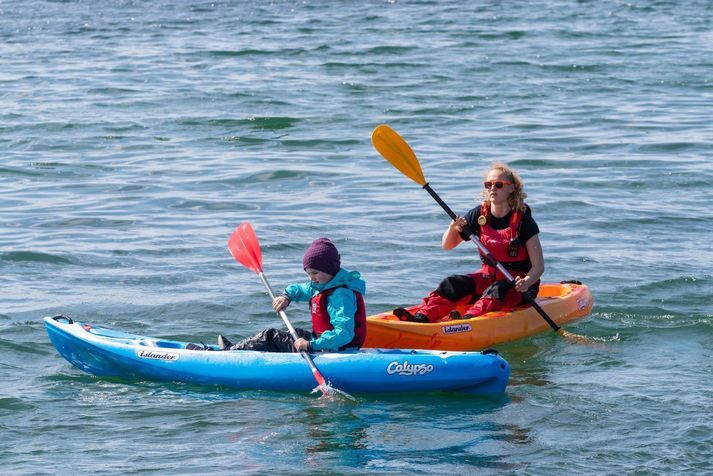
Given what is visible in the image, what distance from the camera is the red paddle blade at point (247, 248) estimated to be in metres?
8.10

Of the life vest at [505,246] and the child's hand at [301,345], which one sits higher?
the life vest at [505,246]

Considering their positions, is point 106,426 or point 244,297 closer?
point 106,426

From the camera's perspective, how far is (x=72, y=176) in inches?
548

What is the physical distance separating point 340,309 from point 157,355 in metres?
1.14

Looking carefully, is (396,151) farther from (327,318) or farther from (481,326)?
(327,318)

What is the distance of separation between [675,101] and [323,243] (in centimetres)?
1229

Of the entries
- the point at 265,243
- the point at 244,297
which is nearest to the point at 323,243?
the point at 244,297

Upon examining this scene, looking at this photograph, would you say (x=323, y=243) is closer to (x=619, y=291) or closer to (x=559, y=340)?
(x=559, y=340)

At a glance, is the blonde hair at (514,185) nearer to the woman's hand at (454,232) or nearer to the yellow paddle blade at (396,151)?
the woman's hand at (454,232)

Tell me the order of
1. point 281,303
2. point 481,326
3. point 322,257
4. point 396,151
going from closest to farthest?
point 322,257, point 281,303, point 481,326, point 396,151

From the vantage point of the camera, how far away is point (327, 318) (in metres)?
7.16

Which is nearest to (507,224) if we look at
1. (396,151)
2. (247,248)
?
(396,151)

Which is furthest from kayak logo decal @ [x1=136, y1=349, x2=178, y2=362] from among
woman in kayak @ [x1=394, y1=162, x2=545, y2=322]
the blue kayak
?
woman in kayak @ [x1=394, y1=162, x2=545, y2=322]

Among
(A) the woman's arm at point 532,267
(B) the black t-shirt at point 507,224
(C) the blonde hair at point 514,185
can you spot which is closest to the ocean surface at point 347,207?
(A) the woman's arm at point 532,267
